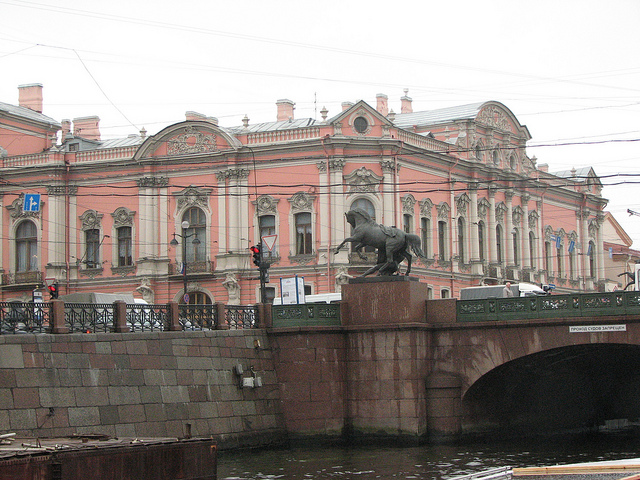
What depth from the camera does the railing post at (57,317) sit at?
22.5m

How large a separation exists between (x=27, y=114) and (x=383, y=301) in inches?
1135

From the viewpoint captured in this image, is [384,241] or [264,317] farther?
[264,317]

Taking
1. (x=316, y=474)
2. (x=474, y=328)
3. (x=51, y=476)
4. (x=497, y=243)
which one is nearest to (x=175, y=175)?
(x=497, y=243)

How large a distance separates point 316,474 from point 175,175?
83.6 feet

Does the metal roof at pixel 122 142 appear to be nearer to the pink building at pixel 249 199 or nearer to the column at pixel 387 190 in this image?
the pink building at pixel 249 199

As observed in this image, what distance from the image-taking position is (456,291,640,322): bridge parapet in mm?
25922

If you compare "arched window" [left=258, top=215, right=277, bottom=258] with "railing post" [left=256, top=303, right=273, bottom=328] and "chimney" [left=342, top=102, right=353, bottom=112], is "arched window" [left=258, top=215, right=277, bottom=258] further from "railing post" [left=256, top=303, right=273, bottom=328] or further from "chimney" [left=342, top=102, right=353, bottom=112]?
"railing post" [left=256, top=303, right=273, bottom=328]

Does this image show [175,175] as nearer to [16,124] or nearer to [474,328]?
[16,124]

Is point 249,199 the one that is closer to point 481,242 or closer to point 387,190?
point 387,190

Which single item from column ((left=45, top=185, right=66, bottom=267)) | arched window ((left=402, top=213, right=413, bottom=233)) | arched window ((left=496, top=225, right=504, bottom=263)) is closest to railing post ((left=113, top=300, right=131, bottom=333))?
arched window ((left=402, top=213, right=413, bottom=233))

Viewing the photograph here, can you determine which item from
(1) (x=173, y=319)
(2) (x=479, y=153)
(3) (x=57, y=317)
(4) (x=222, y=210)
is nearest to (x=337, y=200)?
(4) (x=222, y=210)

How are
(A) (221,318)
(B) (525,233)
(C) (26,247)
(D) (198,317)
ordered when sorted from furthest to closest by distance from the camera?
(B) (525,233) → (C) (26,247) → (A) (221,318) → (D) (198,317)

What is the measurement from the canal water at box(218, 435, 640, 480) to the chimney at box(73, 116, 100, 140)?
2957 cm

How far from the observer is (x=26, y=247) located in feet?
159
